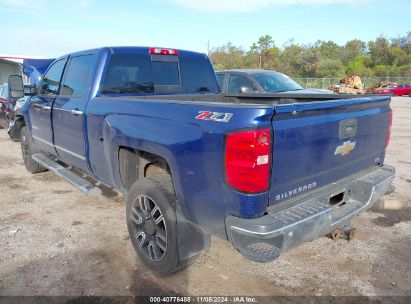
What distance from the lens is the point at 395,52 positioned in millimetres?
62531

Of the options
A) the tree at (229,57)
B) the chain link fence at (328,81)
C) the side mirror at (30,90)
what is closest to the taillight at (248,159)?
the side mirror at (30,90)

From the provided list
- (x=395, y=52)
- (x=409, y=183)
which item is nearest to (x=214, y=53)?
(x=395, y=52)

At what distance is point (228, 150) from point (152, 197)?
40.1 inches

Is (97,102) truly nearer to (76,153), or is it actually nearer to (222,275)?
(76,153)

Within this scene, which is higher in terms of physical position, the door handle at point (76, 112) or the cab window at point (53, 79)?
the cab window at point (53, 79)

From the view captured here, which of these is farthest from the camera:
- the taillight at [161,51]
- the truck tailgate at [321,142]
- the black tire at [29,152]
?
the black tire at [29,152]

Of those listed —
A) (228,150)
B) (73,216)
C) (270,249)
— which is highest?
(228,150)

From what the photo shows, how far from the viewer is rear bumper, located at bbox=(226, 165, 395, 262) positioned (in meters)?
2.40

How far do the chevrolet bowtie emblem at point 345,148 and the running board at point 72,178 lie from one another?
8.13 feet

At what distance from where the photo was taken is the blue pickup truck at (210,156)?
95.8 inches

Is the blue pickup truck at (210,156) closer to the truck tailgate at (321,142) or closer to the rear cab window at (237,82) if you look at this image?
the truck tailgate at (321,142)

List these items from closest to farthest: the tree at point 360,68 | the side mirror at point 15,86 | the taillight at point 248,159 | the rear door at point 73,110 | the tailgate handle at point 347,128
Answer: the taillight at point 248,159 < the tailgate handle at point 347,128 < the rear door at point 73,110 < the side mirror at point 15,86 < the tree at point 360,68

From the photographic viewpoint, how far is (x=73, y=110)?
426 cm

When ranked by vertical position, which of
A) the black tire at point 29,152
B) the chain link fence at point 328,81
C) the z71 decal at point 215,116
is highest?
the z71 decal at point 215,116
